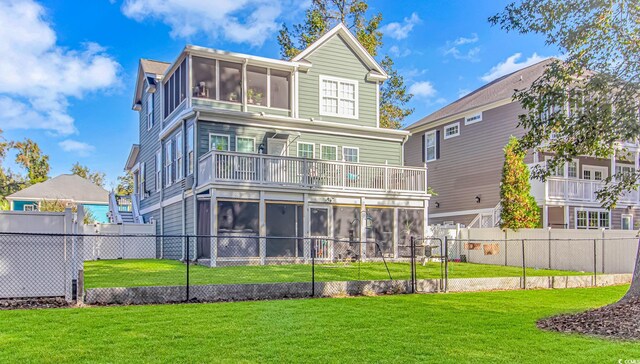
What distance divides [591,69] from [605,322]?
461 centimetres

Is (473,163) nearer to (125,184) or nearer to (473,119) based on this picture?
(473,119)

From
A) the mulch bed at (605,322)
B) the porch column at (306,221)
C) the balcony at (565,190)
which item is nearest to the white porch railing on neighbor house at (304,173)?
the porch column at (306,221)

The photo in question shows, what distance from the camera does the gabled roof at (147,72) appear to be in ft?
75.0

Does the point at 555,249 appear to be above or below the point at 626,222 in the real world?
below

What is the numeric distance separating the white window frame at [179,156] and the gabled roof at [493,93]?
1386 centimetres

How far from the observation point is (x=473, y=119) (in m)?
25.2

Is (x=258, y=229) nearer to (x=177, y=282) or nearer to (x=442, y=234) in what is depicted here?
(x=177, y=282)

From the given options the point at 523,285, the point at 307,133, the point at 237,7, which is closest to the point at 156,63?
the point at 237,7

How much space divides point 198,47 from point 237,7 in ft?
21.8

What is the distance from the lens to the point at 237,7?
936 inches

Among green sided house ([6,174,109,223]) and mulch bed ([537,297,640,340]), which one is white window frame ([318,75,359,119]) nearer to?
mulch bed ([537,297,640,340])

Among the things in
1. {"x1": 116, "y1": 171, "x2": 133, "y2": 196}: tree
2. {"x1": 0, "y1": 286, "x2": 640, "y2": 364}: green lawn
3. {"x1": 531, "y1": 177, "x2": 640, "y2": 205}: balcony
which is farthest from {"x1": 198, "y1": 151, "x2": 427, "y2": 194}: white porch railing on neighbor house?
{"x1": 116, "y1": 171, "x2": 133, "y2": 196}: tree

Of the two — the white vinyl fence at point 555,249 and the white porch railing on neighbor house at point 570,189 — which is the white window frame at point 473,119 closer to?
the white porch railing on neighbor house at point 570,189

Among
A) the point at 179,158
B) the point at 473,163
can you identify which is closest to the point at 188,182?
the point at 179,158
